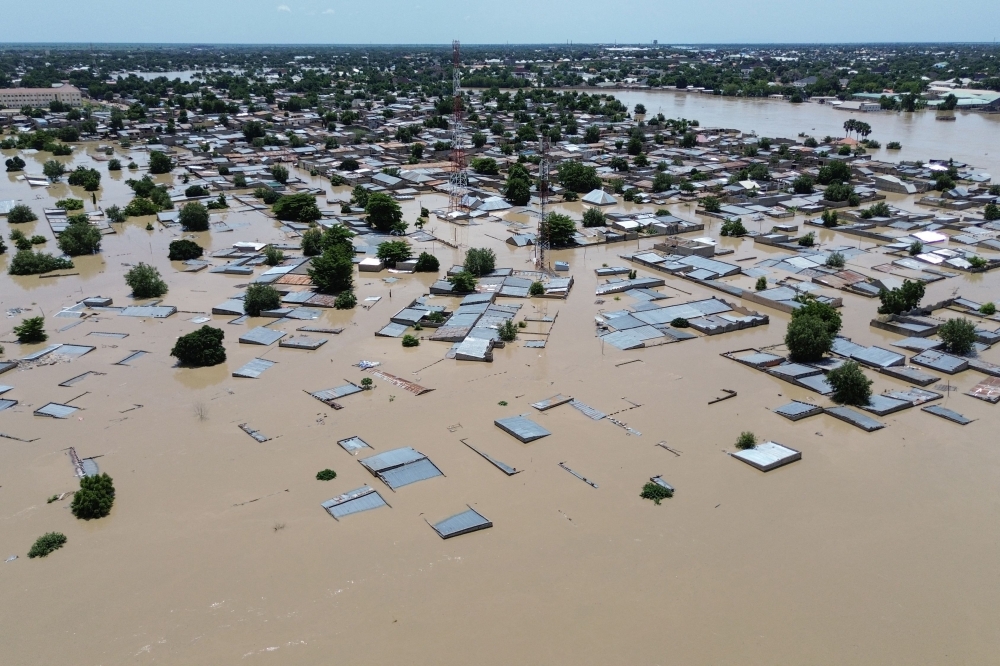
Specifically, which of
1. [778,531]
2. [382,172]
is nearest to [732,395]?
[778,531]

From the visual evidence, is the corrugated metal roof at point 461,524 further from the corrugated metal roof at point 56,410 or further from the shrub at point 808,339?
the shrub at point 808,339

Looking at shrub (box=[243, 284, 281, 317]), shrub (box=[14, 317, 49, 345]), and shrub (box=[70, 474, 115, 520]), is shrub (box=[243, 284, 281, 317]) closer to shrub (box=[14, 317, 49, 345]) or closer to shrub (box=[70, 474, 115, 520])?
shrub (box=[14, 317, 49, 345])

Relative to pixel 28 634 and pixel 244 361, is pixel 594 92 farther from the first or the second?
pixel 28 634

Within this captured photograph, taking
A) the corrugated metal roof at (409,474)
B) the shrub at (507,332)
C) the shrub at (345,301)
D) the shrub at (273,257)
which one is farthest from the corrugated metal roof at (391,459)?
the shrub at (273,257)

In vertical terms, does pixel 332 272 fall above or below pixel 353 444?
above

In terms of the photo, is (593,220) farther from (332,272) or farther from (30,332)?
(30,332)

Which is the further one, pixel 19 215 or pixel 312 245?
pixel 19 215

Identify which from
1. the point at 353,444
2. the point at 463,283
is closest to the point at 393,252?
the point at 463,283
